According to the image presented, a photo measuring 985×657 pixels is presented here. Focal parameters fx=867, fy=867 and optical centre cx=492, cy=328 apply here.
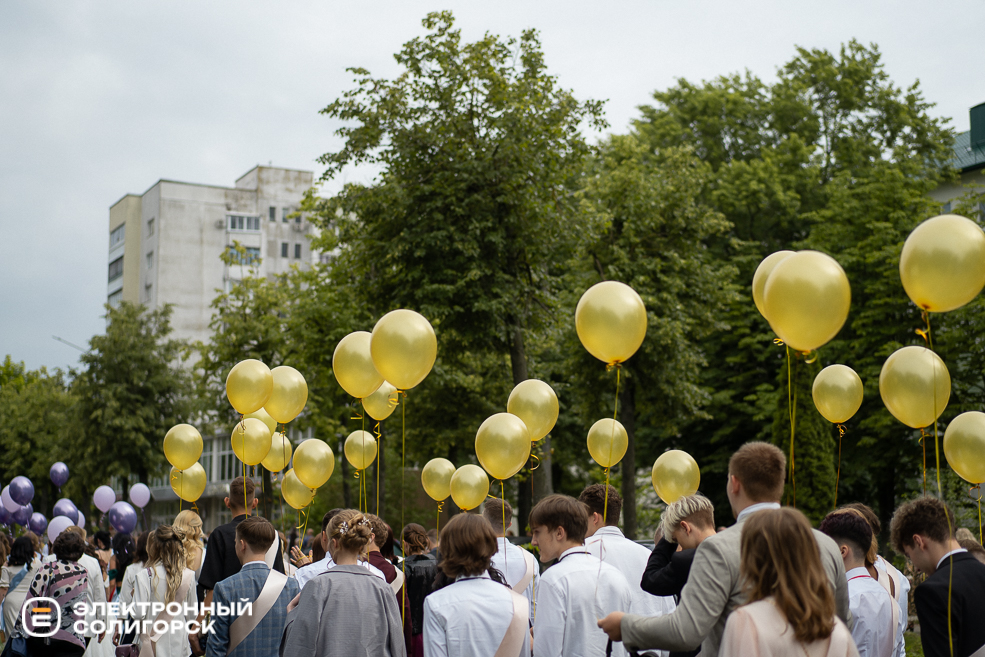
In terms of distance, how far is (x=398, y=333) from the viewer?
264 inches

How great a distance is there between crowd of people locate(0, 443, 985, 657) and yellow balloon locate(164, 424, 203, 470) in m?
3.47

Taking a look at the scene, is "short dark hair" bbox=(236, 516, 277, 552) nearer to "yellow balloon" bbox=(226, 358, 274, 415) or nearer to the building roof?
"yellow balloon" bbox=(226, 358, 274, 415)

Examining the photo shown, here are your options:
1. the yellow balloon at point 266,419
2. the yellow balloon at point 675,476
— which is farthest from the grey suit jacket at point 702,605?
the yellow balloon at point 266,419

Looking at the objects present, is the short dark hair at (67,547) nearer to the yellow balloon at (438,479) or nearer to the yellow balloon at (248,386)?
the yellow balloon at (248,386)

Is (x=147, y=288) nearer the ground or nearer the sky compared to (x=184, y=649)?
nearer the sky

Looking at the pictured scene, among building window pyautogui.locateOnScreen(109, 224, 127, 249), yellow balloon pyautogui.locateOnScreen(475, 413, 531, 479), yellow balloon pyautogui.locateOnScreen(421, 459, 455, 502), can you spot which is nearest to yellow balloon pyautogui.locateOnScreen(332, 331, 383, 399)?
yellow balloon pyautogui.locateOnScreen(475, 413, 531, 479)

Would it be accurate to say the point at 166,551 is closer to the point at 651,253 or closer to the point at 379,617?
the point at 379,617

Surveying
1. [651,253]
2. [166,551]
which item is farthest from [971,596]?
[651,253]

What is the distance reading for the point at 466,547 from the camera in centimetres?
453

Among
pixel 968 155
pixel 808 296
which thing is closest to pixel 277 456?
pixel 808 296

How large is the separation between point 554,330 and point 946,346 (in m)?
10.0

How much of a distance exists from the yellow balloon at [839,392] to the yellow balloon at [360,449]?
546 cm

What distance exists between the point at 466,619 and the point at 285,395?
17.4ft

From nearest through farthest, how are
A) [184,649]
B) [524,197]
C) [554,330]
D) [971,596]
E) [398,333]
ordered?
[971,596]
[398,333]
[184,649]
[524,197]
[554,330]
